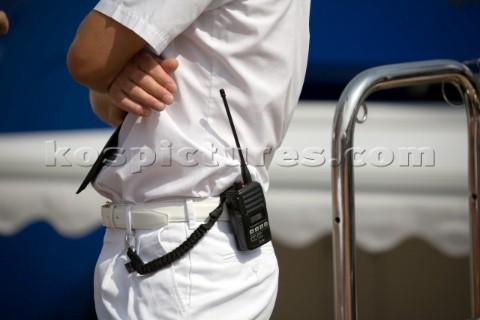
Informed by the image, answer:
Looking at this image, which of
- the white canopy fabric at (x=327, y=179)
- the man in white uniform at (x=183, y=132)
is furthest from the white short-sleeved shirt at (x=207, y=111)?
the white canopy fabric at (x=327, y=179)

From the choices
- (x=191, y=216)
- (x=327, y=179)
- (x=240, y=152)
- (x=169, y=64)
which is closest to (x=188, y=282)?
(x=191, y=216)

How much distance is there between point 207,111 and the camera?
3.85 ft

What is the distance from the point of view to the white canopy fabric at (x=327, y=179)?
6.79 ft

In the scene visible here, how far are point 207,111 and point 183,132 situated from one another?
2.0 inches

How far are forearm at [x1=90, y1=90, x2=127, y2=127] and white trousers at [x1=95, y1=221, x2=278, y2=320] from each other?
9.0 inches

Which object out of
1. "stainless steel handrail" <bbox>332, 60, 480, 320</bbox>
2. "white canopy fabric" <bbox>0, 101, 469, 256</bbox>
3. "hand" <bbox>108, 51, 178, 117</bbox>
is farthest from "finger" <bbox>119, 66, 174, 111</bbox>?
"white canopy fabric" <bbox>0, 101, 469, 256</bbox>

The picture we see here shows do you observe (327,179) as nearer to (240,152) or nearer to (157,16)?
(240,152)

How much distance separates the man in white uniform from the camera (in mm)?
1136

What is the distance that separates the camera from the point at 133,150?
1.18 m

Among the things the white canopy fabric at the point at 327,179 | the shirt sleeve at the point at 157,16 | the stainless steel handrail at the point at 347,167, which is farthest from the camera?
the white canopy fabric at the point at 327,179

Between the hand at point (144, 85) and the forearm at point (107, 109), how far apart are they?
5.0 inches

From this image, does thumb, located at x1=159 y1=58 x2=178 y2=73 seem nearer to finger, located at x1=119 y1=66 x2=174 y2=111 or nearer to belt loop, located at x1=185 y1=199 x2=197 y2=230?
finger, located at x1=119 y1=66 x2=174 y2=111

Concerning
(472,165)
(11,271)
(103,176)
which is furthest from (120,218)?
(11,271)

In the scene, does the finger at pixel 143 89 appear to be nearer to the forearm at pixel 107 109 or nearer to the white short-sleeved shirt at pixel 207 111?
the white short-sleeved shirt at pixel 207 111
